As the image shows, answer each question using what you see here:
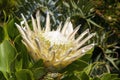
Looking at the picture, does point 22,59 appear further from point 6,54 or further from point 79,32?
point 79,32

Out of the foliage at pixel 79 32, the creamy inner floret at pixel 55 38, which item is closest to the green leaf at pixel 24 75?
the foliage at pixel 79 32

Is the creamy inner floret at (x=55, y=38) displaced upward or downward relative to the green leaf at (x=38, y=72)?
upward

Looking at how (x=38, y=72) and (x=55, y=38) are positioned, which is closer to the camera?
(x=38, y=72)

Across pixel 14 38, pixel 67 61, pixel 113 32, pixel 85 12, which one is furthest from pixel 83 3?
pixel 67 61

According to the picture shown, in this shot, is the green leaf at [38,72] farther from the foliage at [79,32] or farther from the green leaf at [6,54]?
the green leaf at [6,54]

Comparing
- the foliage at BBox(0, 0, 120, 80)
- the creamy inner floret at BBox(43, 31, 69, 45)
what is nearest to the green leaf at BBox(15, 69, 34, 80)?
the foliage at BBox(0, 0, 120, 80)

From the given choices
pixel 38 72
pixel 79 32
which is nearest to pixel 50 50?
pixel 38 72
